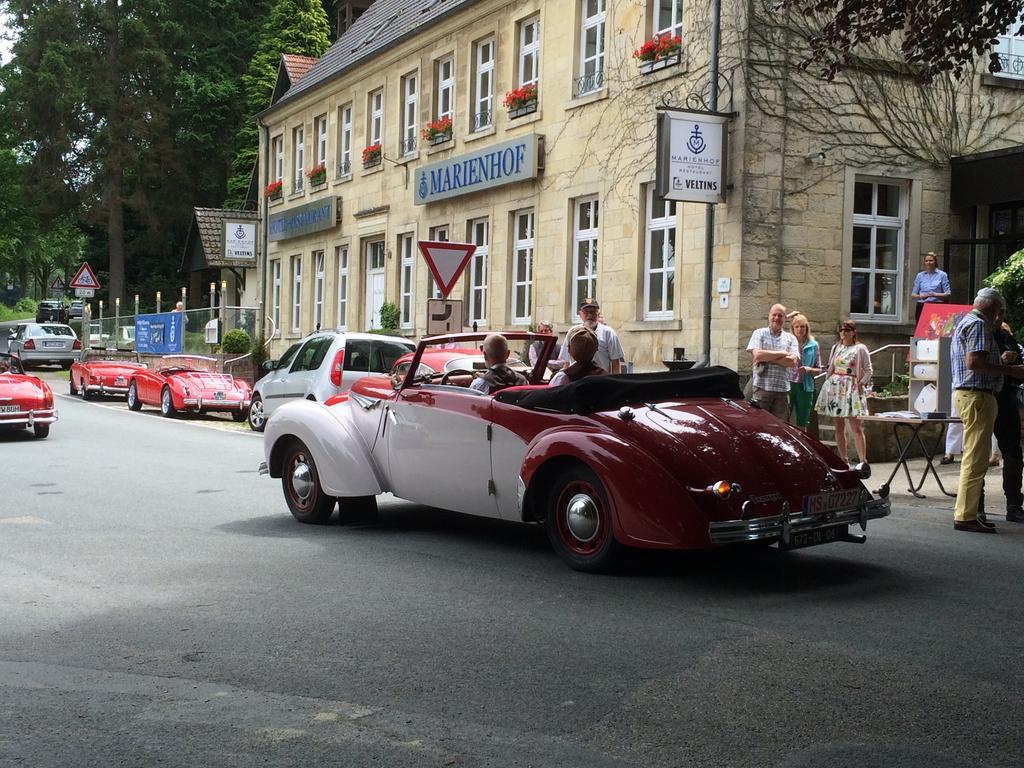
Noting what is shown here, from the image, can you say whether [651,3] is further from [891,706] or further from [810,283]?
[891,706]

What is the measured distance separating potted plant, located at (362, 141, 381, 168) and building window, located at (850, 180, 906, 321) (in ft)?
45.8

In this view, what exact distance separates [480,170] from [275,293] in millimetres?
14377

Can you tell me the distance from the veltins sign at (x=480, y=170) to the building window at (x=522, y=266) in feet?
2.74

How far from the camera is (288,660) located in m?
5.36

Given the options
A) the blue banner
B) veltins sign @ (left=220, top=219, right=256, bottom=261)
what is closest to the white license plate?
the blue banner

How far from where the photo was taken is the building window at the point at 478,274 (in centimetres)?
2483

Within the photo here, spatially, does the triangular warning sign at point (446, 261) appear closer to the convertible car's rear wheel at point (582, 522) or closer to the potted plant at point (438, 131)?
the convertible car's rear wheel at point (582, 522)

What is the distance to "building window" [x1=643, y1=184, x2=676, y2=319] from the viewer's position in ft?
63.1

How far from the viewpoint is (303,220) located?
33.6 metres

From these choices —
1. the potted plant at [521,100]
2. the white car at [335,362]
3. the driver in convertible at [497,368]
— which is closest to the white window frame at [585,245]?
the potted plant at [521,100]

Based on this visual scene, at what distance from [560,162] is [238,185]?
35942 mm

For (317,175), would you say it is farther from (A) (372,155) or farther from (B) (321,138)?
(A) (372,155)

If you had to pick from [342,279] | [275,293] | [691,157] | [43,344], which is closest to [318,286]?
[342,279]

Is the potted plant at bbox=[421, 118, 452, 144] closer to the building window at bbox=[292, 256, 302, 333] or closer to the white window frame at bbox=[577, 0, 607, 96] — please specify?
the white window frame at bbox=[577, 0, 607, 96]
